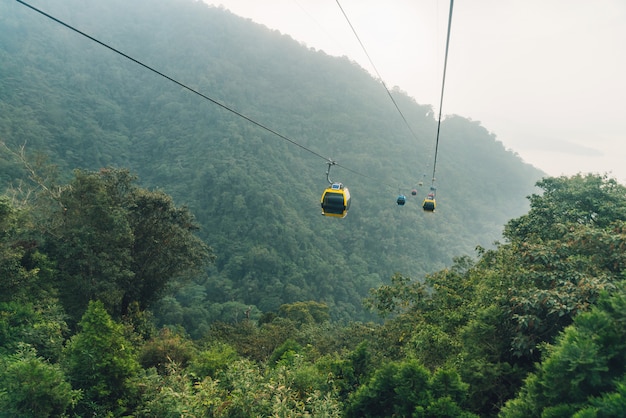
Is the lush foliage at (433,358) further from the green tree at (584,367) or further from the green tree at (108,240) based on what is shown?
the green tree at (108,240)

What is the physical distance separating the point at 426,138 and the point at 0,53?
10597 centimetres

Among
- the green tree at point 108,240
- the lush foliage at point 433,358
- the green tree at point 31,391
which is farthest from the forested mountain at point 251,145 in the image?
the green tree at point 31,391

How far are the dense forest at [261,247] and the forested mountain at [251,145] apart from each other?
539 millimetres

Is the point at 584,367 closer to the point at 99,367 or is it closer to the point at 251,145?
the point at 99,367

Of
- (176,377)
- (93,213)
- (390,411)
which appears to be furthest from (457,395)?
(93,213)

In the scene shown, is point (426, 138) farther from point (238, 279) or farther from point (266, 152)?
point (238, 279)

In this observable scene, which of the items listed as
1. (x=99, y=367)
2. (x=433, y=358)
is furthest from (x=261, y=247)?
(x=99, y=367)

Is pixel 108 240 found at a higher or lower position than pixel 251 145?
lower

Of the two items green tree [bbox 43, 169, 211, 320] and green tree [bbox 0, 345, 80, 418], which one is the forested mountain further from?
green tree [bbox 0, 345, 80, 418]

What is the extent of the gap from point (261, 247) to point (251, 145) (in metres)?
30.5

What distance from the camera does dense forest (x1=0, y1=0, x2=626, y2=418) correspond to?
8.48 metres

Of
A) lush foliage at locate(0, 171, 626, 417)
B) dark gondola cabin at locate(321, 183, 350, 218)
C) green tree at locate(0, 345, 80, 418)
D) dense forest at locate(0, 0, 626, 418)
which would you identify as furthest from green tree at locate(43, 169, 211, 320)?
dark gondola cabin at locate(321, 183, 350, 218)

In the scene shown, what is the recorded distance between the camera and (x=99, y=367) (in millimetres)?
10133

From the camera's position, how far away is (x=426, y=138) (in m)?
117
